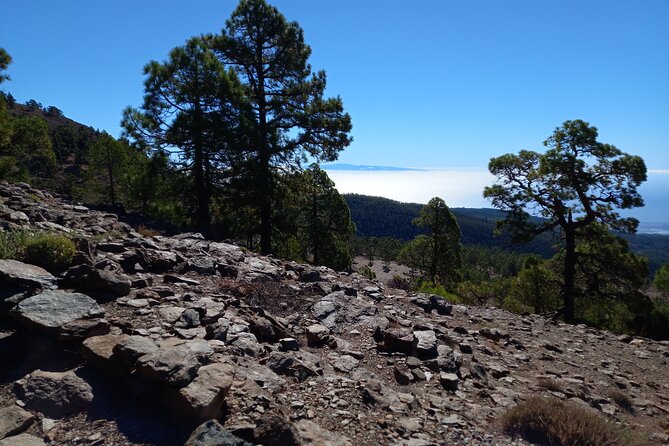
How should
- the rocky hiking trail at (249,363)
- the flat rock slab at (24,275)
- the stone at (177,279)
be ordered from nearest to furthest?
1. the rocky hiking trail at (249,363)
2. the flat rock slab at (24,275)
3. the stone at (177,279)

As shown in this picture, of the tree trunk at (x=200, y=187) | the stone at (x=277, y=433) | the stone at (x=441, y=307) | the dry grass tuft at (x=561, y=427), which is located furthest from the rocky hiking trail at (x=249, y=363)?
the tree trunk at (x=200, y=187)

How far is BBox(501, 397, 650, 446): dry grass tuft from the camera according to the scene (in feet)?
14.7

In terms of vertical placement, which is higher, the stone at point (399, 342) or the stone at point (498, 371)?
the stone at point (399, 342)

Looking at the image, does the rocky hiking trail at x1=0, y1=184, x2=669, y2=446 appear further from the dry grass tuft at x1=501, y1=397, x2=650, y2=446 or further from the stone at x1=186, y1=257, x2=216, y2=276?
the dry grass tuft at x1=501, y1=397, x2=650, y2=446

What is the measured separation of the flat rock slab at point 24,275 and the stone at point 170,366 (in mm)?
2564

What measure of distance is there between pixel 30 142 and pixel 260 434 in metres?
26.2

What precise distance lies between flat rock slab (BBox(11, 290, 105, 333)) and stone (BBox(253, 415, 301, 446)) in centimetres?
287

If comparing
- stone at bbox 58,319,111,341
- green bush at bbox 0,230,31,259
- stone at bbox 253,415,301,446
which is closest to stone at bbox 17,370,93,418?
stone at bbox 58,319,111,341

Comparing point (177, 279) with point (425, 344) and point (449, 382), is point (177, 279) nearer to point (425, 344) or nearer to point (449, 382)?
point (425, 344)

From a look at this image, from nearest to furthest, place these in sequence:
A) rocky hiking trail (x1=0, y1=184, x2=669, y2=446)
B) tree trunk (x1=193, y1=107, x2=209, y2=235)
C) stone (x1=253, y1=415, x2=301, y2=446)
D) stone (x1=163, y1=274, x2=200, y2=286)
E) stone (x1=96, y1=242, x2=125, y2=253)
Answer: stone (x1=253, y1=415, x2=301, y2=446) → rocky hiking trail (x1=0, y1=184, x2=669, y2=446) → stone (x1=163, y1=274, x2=200, y2=286) → stone (x1=96, y1=242, x2=125, y2=253) → tree trunk (x1=193, y1=107, x2=209, y2=235)

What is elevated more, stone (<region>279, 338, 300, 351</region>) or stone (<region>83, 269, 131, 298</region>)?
stone (<region>83, 269, 131, 298</region>)

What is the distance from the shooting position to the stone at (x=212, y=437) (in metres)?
3.41

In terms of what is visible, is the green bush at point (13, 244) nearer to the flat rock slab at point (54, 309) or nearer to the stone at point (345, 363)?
the flat rock slab at point (54, 309)

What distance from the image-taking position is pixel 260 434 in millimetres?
3639
